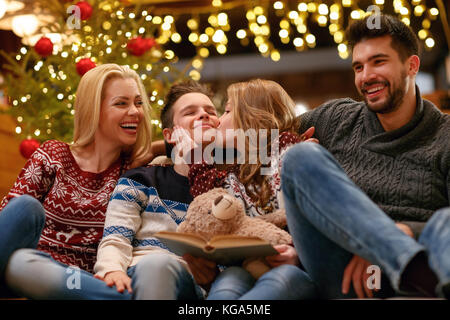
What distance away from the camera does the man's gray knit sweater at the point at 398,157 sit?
1.49m

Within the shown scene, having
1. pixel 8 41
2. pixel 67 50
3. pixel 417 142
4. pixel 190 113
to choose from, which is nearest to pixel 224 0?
pixel 8 41

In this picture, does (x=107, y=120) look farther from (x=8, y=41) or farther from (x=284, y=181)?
(x=8, y=41)

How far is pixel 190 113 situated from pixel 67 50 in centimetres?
99

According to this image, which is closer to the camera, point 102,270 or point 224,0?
point 102,270

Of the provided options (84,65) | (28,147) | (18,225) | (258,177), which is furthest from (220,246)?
(28,147)

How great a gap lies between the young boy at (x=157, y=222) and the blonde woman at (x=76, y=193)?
0.07 metres

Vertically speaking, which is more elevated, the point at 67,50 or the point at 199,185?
the point at 67,50

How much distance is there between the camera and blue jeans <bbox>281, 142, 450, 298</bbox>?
1.08m

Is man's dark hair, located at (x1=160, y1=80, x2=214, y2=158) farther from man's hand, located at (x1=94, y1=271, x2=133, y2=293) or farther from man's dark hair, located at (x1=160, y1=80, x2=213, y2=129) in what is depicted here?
man's hand, located at (x1=94, y1=271, x2=133, y2=293)

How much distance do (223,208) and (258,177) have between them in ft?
0.81

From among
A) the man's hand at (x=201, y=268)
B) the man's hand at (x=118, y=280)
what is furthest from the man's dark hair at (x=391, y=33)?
the man's hand at (x=118, y=280)

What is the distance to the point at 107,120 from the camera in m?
1.82
